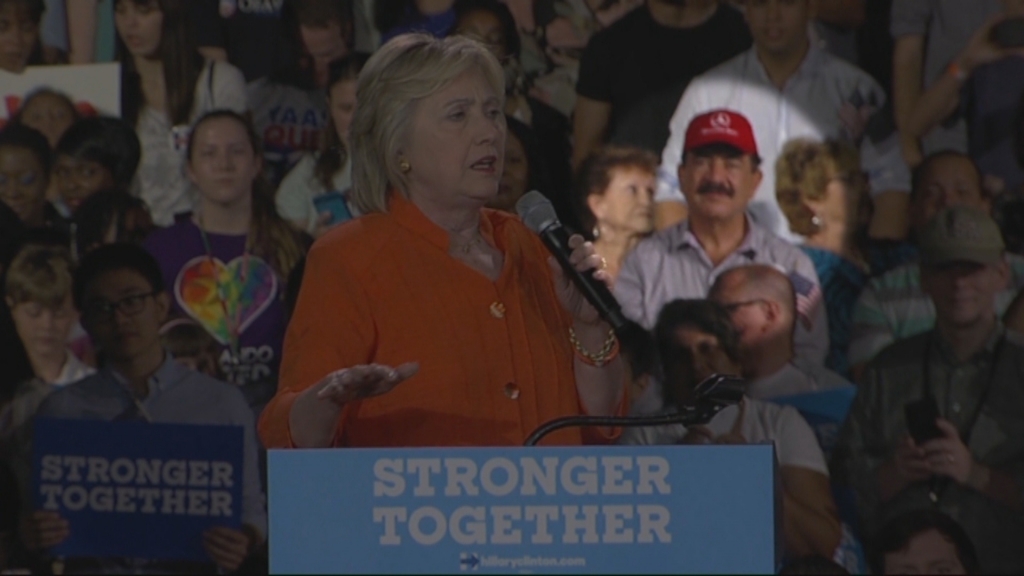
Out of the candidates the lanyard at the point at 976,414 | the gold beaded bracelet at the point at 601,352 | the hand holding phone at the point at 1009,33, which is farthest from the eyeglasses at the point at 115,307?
the gold beaded bracelet at the point at 601,352

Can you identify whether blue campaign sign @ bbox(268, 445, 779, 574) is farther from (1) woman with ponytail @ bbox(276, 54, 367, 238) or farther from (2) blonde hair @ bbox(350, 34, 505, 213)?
(1) woman with ponytail @ bbox(276, 54, 367, 238)

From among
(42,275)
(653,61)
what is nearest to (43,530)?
(42,275)

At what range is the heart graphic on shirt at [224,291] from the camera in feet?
19.3

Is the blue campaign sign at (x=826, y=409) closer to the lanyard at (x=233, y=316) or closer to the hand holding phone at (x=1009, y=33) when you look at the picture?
the hand holding phone at (x=1009, y=33)

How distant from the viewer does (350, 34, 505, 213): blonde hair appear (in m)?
2.54

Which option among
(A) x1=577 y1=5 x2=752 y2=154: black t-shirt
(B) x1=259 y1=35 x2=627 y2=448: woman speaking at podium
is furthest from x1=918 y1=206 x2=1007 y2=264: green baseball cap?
(B) x1=259 y1=35 x2=627 y2=448: woman speaking at podium


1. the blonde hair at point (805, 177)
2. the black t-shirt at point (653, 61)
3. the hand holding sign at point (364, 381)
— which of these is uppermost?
the black t-shirt at point (653, 61)

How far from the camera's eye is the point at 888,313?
575cm

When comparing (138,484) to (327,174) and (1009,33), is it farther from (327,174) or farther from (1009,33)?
(1009,33)

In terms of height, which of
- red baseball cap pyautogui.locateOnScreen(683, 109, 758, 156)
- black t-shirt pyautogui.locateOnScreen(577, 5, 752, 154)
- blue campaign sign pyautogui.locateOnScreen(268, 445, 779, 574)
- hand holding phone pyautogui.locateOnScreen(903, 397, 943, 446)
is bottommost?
blue campaign sign pyautogui.locateOnScreen(268, 445, 779, 574)

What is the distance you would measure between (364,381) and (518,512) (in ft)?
1.14

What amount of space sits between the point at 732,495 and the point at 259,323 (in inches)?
164

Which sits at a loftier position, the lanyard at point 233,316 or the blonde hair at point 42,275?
the blonde hair at point 42,275

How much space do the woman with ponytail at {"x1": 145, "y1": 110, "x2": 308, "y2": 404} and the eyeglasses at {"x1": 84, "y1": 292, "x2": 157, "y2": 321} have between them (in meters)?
0.11
